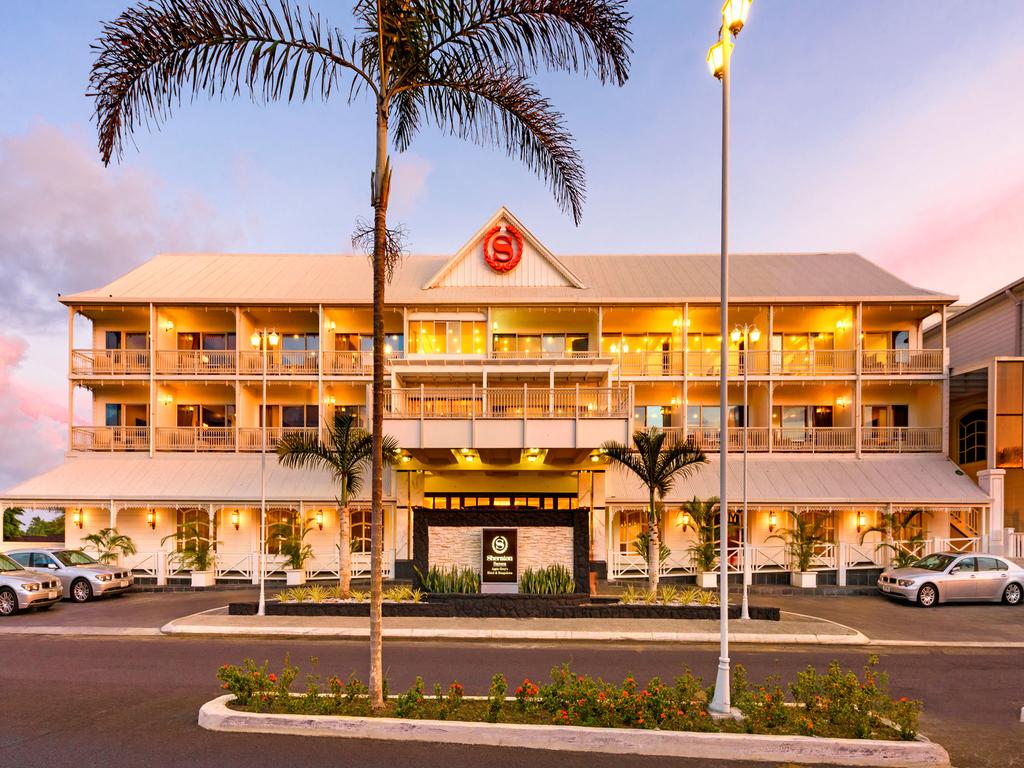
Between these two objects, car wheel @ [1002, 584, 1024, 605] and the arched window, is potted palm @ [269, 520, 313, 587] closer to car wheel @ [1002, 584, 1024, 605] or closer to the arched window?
car wheel @ [1002, 584, 1024, 605]

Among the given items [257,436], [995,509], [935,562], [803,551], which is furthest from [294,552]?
[995,509]

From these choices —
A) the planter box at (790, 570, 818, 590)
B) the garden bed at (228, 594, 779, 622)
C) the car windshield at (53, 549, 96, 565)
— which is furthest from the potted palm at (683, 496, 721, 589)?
the car windshield at (53, 549, 96, 565)

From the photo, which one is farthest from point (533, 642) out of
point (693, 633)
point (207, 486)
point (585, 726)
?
point (207, 486)

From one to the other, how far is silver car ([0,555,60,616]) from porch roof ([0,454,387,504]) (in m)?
4.98

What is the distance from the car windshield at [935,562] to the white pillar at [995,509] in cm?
495

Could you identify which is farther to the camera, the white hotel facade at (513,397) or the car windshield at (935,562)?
the white hotel facade at (513,397)

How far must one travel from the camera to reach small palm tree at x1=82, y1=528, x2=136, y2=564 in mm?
22359

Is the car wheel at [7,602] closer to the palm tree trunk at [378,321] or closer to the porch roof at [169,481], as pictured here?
the porch roof at [169,481]

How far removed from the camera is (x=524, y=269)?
27062 millimetres

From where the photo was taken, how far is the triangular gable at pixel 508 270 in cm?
2691

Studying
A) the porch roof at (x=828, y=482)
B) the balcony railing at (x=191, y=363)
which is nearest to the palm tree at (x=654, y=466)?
the porch roof at (x=828, y=482)

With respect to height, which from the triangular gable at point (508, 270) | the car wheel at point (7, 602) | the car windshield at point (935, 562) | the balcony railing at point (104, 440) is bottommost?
the car wheel at point (7, 602)

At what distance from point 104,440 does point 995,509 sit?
120 feet

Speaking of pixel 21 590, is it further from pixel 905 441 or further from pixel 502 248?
pixel 905 441
